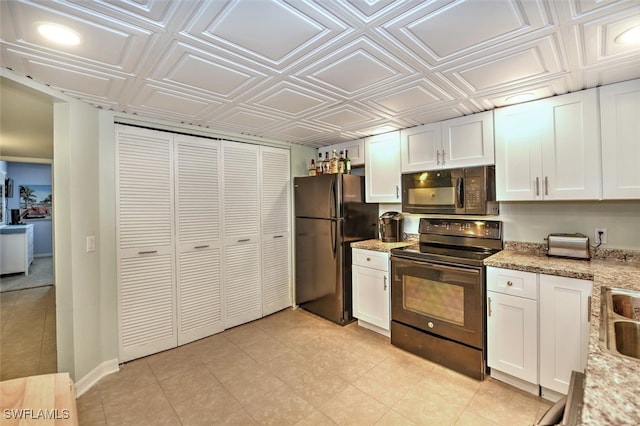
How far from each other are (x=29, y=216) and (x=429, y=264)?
8.94 meters

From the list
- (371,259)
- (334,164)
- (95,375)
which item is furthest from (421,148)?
(95,375)

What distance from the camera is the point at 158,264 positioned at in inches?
104

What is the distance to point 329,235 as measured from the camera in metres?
3.22

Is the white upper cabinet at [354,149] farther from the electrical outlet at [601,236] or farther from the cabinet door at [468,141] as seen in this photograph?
the electrical outlet at [601,236]

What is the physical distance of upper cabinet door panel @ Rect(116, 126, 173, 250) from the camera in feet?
8.04

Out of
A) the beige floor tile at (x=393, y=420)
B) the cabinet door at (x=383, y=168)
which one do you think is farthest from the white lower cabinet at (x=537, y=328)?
the cabinet door at (x=383, y=168)

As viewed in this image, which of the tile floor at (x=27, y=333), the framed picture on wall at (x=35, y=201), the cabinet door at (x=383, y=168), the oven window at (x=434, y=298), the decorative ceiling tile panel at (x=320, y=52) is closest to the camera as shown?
the decorative ceiling tile panel at (x=320, y=52)

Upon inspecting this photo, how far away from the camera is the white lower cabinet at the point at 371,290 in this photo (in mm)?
2836

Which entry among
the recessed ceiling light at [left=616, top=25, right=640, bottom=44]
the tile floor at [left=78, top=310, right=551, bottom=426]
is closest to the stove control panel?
the tile floor at [left=78, top=310, right=551, bottom=426]

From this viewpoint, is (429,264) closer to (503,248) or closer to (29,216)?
(503,248)

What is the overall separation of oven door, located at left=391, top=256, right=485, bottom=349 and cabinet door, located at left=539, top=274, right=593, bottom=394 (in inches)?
15.1

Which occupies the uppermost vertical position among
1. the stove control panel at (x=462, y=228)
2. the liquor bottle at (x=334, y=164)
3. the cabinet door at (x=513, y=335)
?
the liquor bottle at (x=334, y=164)

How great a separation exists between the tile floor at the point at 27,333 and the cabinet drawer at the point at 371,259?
9.51 ft

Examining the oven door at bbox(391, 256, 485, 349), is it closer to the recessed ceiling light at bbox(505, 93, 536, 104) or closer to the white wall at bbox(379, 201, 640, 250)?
the white wall at bbox(379, 201, 640, 250)
